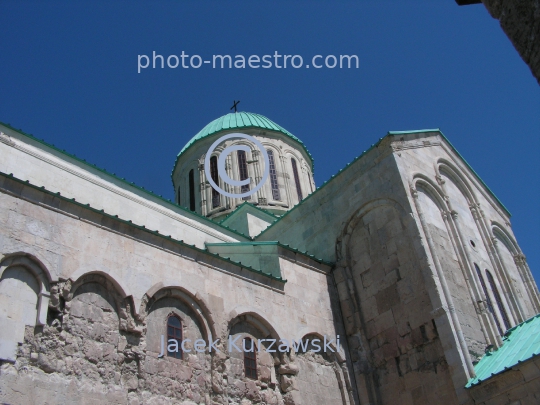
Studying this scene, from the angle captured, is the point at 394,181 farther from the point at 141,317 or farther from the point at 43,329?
the point at 43,329

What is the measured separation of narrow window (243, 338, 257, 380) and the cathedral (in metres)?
0.03

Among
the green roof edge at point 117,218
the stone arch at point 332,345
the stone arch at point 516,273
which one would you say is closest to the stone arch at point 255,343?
the stone arch at point 332,345

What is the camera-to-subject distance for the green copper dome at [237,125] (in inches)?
837

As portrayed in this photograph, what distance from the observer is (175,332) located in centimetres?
938

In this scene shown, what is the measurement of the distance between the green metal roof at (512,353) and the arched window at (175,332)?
5.09m

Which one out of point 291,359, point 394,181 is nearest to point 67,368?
point 291,359

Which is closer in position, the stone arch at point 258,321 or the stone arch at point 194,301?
the stone arch at point 194,301

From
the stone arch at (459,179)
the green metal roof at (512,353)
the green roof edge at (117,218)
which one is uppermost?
the stone arch at (459,179)

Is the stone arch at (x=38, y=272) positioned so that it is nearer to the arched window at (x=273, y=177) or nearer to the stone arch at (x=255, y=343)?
the stone arch at (x=255, y=343)

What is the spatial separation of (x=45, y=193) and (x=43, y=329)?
7.28 ft

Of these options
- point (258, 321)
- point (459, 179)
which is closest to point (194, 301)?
point (258, 321)

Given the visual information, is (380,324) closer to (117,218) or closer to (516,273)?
(516,273)

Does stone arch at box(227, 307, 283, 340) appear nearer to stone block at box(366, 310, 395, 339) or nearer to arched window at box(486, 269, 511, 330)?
stone block at box(366, 310, 395, 339)

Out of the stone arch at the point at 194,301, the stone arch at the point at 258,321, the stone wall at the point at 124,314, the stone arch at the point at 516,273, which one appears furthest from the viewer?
the stone arch at the point at 516,273
